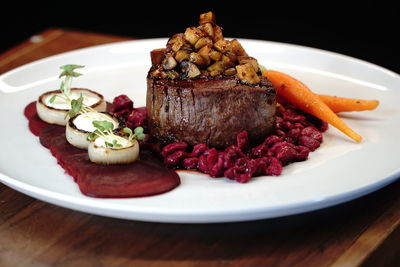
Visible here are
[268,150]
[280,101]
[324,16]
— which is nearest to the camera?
[268,150]

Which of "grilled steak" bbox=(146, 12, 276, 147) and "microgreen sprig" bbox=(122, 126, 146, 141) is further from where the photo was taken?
"grilled steak" bbox=(146, 12, 276, 147)

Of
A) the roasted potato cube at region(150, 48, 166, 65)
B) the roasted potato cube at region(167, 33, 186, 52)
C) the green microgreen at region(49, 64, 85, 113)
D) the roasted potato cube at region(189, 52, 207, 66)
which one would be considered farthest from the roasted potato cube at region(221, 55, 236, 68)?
the green microgreen at region(49, 64, 85, 113)

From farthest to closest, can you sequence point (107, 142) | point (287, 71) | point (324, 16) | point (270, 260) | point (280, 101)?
point (324, 16)
point (287, 71)
point (280, 101)
point (107, 142)
point (270, 260)

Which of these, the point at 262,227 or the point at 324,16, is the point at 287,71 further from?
the point at 324,16

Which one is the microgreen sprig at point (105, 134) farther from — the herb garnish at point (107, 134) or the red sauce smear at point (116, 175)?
the red sauce smear at point (116, 175)

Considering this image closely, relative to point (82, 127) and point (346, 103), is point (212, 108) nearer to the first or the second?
point (82, 127)

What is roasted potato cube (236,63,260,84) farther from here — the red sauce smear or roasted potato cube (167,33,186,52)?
the red sauce smear

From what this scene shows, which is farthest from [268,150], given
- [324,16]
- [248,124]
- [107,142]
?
[324,16]
